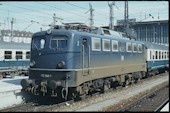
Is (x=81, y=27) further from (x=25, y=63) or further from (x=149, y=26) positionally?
(x=149, y=26)

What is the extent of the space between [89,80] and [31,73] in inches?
104

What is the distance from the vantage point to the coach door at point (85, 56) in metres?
15.5

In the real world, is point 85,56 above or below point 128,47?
below

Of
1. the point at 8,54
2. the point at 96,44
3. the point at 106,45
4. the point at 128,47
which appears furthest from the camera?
the point at 8,54

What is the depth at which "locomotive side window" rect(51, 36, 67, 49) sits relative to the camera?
49.4 ft

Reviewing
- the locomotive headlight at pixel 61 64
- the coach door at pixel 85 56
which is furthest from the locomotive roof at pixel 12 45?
the locomotive headlight at pixel 61 64

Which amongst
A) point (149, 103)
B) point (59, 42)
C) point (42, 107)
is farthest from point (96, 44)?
point (42, 107)

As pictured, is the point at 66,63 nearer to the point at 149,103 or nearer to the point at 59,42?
the point at 59,42

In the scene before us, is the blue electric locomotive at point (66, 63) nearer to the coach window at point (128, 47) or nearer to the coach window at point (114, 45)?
the coach window at point (114, 45)

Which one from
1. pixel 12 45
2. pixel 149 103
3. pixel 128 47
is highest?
pixel 12 45

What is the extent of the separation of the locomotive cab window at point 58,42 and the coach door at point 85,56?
974 millimetres

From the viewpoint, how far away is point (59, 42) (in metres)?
15.2

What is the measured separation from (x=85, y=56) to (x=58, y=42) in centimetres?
139

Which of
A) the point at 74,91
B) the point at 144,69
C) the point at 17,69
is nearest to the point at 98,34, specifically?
the point at 74,91
